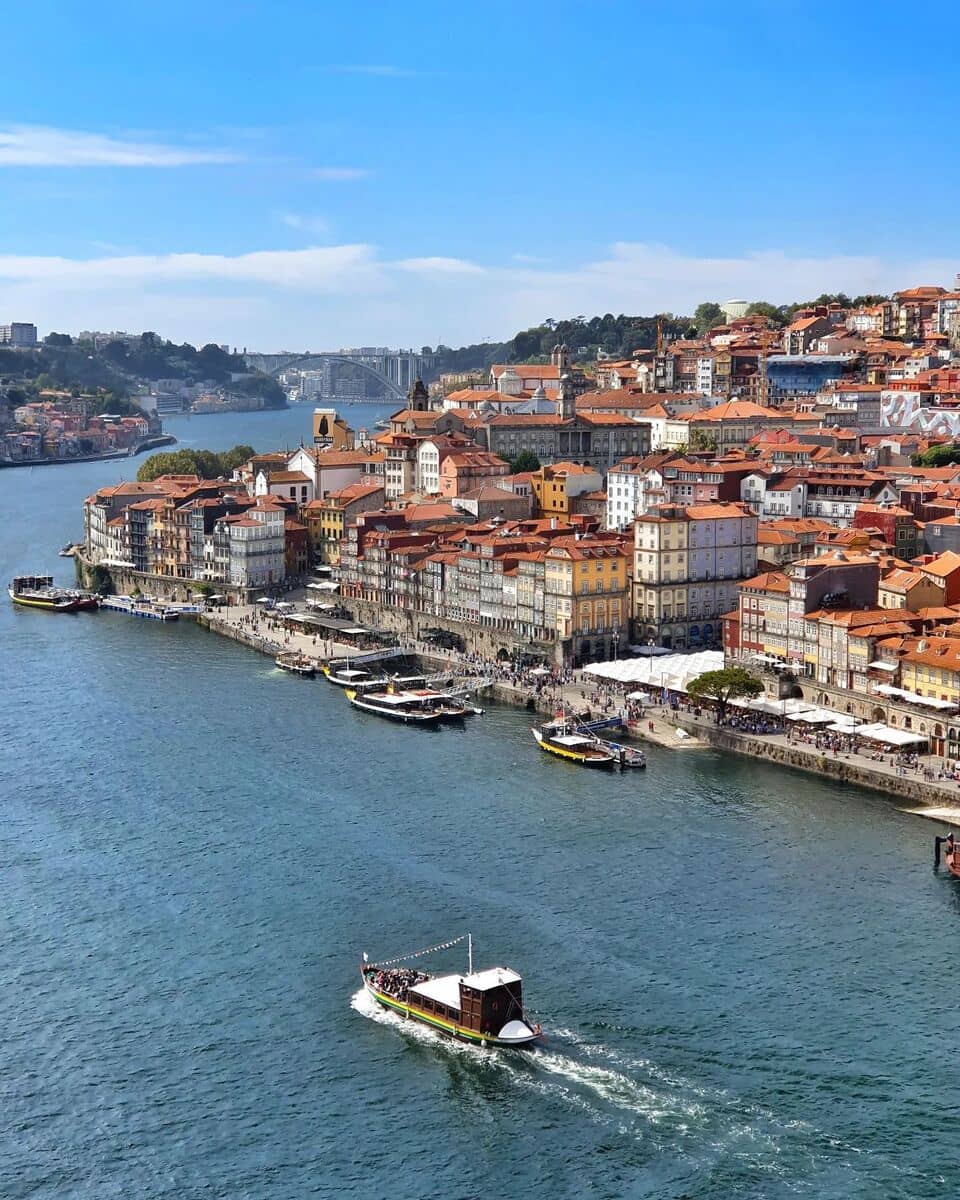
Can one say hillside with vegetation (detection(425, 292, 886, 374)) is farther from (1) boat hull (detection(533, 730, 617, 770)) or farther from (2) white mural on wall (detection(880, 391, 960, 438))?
(1) boat hull (detection(533, 730, 617, 770))

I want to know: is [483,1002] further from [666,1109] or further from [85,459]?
[85,459]

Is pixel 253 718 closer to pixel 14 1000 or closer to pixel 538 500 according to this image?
pixel 14 1000

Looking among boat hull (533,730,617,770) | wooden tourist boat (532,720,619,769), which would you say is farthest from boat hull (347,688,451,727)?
boat hull (533,730,617,770)

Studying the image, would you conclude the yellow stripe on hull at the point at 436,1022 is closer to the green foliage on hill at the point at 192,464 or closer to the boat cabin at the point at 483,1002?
the boat cabin at the point at 483,1002

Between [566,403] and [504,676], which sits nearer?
[504,676]

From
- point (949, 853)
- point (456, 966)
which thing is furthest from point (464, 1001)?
point (949, 853)
